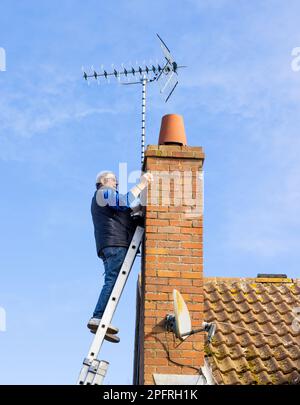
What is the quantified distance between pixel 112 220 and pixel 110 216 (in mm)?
46

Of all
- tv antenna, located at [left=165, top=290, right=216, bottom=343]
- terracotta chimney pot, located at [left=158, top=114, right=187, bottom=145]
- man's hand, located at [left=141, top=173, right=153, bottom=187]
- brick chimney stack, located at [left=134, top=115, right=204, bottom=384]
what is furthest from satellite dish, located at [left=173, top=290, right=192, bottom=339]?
terracotta chimney pot, located at [left=158, top=114, right=187, bottom=145]

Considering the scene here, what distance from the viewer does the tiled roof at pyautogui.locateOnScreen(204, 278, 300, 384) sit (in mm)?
8445

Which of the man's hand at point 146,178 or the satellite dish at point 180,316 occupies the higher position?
the man's hand at point 146,178

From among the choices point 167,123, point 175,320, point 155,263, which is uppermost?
point 167,123

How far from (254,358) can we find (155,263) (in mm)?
1479

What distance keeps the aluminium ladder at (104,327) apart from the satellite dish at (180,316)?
70 centimetres

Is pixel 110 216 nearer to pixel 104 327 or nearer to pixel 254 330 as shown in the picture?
pixel 104 327

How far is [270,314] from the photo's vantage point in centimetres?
950

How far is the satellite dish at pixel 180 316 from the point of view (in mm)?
7691

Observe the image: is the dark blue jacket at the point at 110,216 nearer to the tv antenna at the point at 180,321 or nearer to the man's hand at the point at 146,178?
the man's hand at the point at 146,178

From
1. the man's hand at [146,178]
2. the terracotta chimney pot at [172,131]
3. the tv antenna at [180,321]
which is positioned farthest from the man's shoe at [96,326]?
the terracotta chimney pot at [172,131]
